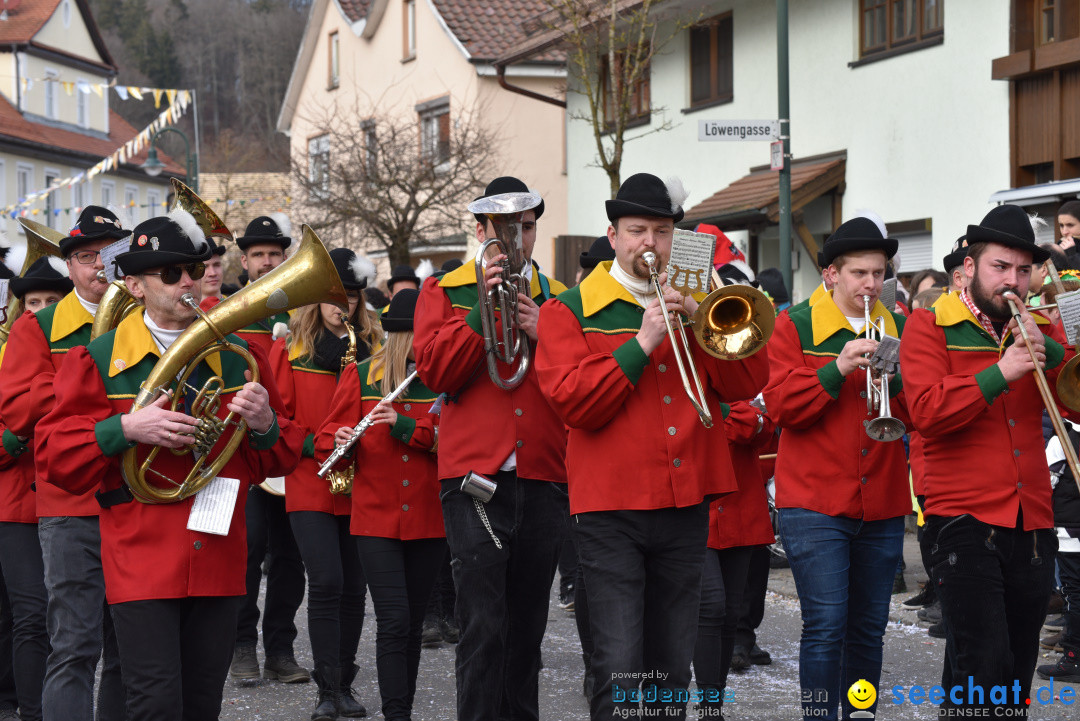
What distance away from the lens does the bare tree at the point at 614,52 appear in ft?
56.2

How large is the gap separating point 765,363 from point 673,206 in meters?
0.68

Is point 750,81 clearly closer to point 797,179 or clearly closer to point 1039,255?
point 797,179

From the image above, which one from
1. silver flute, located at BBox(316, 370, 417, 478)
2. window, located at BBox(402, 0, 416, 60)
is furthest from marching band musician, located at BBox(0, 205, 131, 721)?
window, located at BBox(402, 0, 416, 60)

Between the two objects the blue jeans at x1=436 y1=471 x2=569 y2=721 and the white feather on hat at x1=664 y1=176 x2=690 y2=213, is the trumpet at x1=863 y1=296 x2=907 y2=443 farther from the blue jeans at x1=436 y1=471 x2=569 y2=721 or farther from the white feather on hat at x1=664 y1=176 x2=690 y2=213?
the blue jeans at x1=436 y1=471 x2=569 y2=721

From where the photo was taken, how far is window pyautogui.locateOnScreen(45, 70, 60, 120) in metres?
47.8

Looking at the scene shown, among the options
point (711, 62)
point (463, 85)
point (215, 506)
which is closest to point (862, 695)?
point (215, 506)

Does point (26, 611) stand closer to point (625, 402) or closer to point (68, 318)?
point (68, 318)

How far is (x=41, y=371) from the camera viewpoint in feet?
19.9

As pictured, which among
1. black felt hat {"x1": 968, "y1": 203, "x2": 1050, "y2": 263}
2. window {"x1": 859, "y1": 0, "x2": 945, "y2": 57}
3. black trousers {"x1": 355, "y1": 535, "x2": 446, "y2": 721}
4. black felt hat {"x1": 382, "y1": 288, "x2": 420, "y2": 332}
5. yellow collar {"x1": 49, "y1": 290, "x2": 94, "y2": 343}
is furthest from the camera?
window {"x1": 859, "y1": 0, "x2": 945, "y2": 57}

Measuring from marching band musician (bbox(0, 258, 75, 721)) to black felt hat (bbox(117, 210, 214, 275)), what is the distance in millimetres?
1736

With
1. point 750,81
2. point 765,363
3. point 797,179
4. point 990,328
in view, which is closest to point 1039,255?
point 990,328

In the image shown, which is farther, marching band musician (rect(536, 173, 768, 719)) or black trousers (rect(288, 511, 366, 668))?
black trousers (rect(288, 511, 366, 668))

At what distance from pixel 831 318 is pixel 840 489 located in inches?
30.7

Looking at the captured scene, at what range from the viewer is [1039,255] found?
545cm
